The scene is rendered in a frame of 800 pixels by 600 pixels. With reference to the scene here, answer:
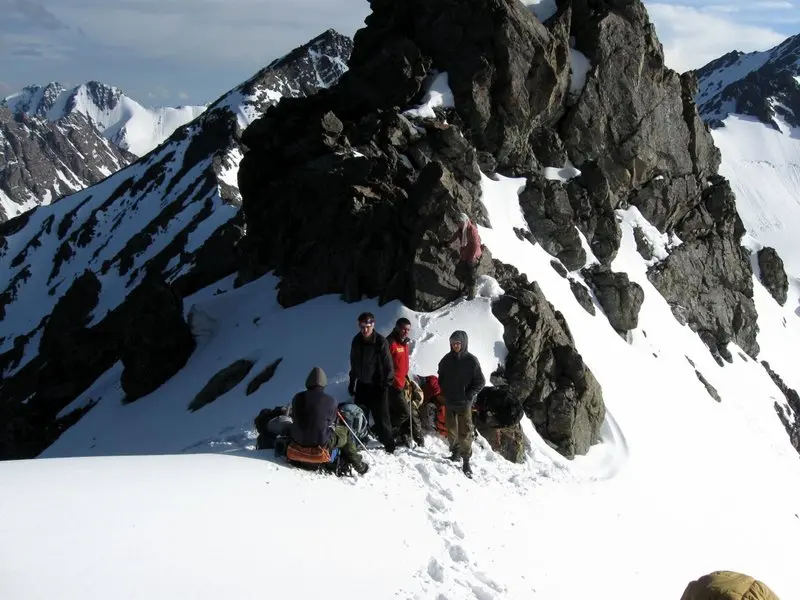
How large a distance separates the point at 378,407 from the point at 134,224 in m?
103

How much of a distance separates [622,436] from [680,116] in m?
24.1

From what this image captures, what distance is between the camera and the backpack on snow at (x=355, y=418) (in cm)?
1275

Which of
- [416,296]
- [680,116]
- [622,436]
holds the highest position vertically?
[680,116]

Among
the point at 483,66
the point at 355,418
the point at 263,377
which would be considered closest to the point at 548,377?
the point at 355,418

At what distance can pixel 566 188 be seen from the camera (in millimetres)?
30734

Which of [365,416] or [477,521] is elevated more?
[365,416]

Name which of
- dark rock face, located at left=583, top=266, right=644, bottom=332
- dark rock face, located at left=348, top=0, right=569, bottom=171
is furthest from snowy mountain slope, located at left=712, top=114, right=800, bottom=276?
dark rock face, located at left=348, top=0, right=569, bottom=171

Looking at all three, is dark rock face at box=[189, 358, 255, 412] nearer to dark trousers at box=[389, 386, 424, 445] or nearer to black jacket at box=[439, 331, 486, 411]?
dark trousers at box=[389, 386, 424, 445]

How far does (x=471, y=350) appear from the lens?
18.3 m

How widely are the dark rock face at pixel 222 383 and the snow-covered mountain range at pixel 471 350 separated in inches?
4.2

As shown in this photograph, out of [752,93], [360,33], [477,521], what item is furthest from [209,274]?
[752,93]

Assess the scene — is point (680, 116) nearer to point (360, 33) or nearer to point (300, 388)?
point (360, 33)

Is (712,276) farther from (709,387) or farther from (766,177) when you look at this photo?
(766,177)

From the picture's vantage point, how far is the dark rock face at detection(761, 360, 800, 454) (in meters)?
33.4
